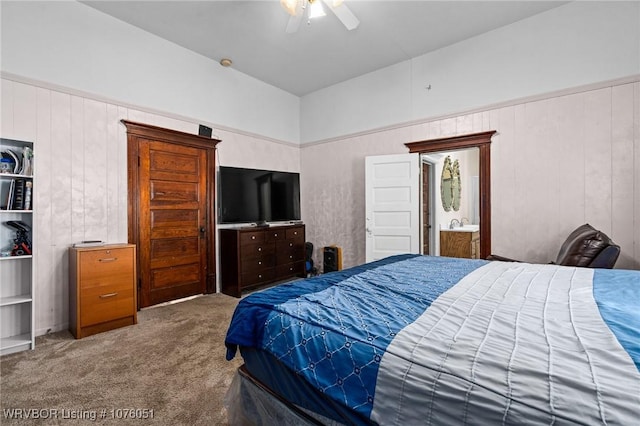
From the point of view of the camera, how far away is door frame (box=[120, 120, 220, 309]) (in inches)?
135

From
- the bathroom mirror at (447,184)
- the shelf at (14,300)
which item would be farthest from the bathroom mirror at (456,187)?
the shelf at (14,300)

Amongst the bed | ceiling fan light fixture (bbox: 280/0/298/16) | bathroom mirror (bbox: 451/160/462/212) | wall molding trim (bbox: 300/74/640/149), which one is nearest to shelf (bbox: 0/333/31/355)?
the bed

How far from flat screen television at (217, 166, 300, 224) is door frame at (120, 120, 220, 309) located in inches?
5.7

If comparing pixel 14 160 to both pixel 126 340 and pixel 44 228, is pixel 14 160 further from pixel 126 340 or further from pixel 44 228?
pixel 126 340

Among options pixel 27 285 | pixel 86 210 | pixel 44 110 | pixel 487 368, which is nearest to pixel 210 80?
pixel 44 110

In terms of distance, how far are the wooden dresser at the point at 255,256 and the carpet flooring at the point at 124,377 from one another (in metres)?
1.10

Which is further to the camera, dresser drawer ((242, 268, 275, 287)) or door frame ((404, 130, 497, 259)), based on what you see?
dresser drawer ((242, 268, 275, 287))

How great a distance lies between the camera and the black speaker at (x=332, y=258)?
488 centimetres

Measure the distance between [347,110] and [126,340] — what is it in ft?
13.8

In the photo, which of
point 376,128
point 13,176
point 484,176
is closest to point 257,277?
point 13,176

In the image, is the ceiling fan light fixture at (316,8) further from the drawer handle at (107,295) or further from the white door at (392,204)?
the drawer handle at (107,295)

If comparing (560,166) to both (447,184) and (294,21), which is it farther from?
(294,21)

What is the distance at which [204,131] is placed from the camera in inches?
162

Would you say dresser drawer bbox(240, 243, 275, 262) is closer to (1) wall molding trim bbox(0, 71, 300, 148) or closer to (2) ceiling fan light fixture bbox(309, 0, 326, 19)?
(1) wall molding trim bbox(0, 71, 300, 148)
